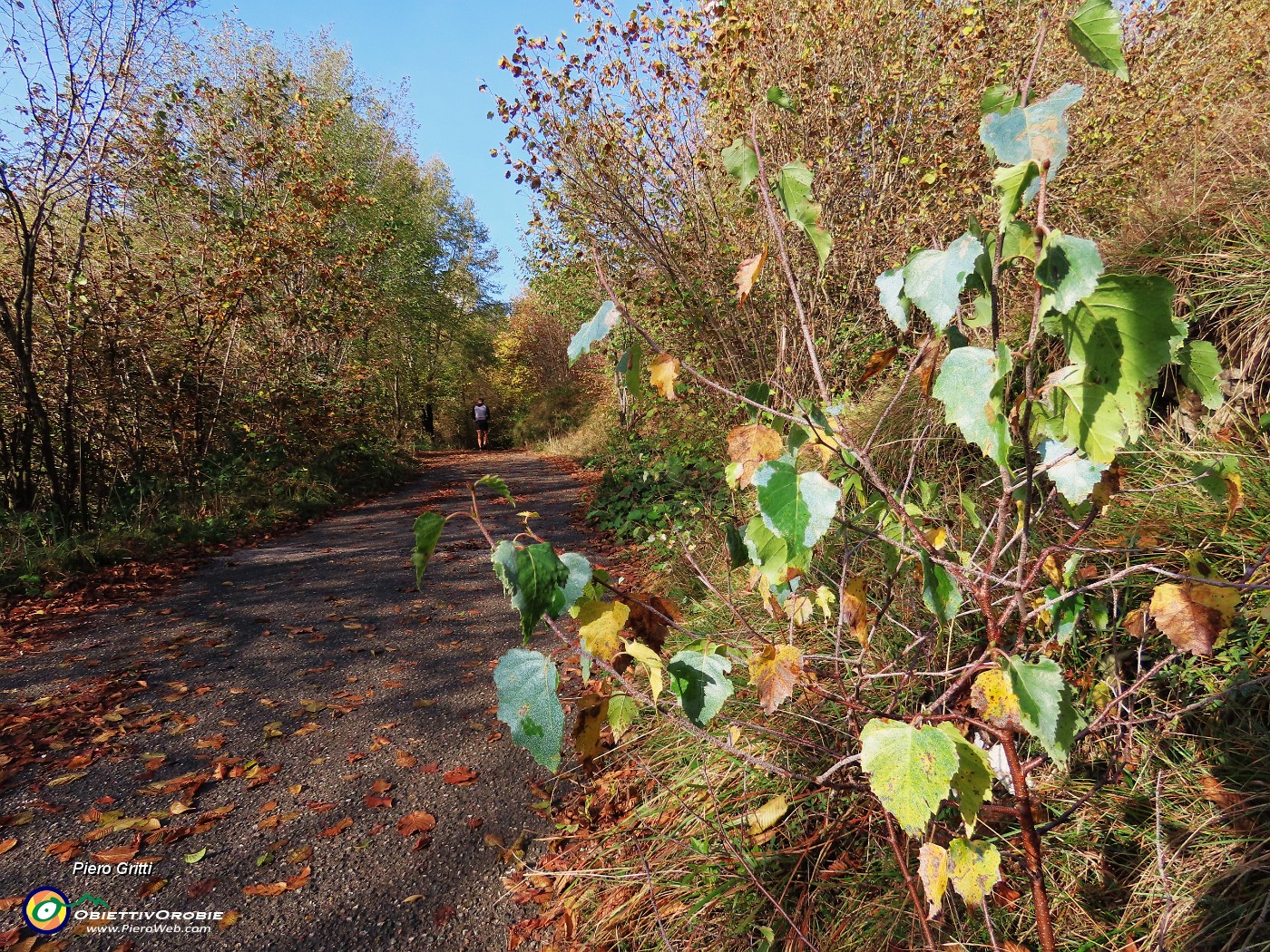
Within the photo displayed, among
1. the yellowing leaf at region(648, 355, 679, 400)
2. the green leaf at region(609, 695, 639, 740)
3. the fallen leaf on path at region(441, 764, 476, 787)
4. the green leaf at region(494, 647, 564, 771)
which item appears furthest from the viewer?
the fallen leaf on path at region(441, 764, 476, 787)

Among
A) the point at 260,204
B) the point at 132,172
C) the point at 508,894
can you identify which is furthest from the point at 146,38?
the point at 508,894

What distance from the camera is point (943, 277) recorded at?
924 mm

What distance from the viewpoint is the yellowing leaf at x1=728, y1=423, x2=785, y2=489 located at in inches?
46.5

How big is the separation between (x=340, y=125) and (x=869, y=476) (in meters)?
18.7

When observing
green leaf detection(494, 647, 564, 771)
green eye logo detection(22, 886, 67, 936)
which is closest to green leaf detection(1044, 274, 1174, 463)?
green leaf detection(494, 647, 564, 771)

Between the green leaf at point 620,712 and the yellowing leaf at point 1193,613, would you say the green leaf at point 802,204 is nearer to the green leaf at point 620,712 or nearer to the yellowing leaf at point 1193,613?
the yellowing leaf at point 1193,613

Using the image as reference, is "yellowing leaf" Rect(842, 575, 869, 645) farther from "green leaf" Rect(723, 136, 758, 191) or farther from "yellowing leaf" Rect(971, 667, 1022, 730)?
"green leaf" Rect(723, 136, 758, 191)

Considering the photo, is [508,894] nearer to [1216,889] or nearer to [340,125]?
[1216,889]

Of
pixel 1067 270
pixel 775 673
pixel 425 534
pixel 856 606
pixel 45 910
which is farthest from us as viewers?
pixel 45 910

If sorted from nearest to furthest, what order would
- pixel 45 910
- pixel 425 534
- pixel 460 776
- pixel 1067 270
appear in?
pixel 1067 270 < pixel 425 534 < pixel 45 910 < pixel 460 776

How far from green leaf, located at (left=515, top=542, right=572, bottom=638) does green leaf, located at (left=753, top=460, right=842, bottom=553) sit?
37 centimetres

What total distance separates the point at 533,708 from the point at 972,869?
35.5 inches

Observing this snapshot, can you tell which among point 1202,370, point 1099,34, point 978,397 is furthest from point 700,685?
point 1099,34

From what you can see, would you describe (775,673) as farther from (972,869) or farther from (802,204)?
(802,204)
